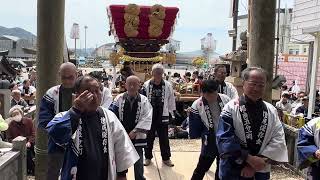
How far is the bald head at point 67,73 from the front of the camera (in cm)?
443

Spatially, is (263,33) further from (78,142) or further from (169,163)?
(78,142)

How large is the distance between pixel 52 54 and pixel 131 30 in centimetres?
913

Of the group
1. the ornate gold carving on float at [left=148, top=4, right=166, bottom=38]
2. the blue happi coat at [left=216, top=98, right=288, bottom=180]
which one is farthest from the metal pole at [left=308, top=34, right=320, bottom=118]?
the blue happi coat at [left=216, top=98, right=288, bottom=180]

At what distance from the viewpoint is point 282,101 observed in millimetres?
11555

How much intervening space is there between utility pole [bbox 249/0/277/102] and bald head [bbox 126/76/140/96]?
1877 mm

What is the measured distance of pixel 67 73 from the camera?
4445mm

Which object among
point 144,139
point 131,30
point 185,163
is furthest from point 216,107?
point 131,30

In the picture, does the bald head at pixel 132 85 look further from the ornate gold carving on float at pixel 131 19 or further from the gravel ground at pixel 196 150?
the ornate gold carving on float at pixel 131 19

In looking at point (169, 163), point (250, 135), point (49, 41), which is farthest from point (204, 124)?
point (49, 41)

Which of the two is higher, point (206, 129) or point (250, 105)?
point (250, 105)

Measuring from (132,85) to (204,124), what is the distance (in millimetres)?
1029

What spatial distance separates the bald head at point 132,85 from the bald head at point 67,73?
84cm

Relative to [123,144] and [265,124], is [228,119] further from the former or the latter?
[123,144]

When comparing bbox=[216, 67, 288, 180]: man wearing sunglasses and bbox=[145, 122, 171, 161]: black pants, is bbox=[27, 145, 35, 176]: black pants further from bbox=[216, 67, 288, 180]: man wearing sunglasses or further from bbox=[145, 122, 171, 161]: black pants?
bbox=[216, 67, 288, 180]: man wearing sunglasses
